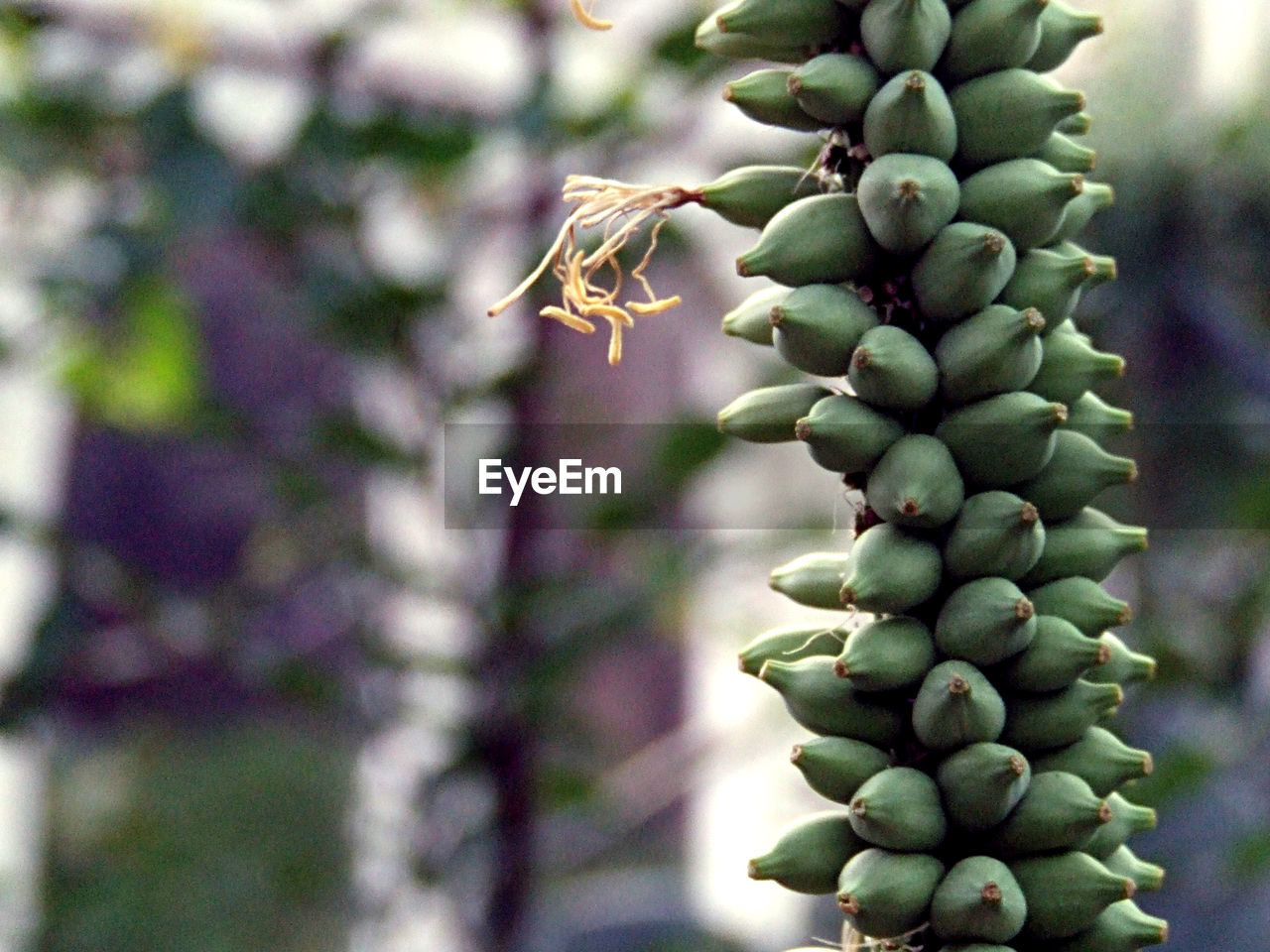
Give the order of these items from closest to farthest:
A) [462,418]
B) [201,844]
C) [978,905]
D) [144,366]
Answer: [978,905] < [462,418] < [144,366] < [201,844]

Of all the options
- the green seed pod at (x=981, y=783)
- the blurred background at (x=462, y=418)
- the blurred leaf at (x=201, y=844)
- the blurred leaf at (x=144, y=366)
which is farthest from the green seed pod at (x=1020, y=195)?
the blurred leaf at (x=201, y=844)

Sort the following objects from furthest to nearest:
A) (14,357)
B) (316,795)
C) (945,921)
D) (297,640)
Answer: (316,795) < (297,640) < (14,357) < (945,921)

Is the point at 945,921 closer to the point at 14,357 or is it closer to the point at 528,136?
the point at 528,136

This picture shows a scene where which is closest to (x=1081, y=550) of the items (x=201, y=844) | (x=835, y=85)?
(x=835, y=85)

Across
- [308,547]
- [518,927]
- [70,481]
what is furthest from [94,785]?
[518,927]

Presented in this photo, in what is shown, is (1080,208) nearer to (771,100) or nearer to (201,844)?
(771,100)

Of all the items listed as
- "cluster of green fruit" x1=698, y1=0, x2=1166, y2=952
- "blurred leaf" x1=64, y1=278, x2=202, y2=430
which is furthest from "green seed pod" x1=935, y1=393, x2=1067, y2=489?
"blurred leaf" x1=64, y1=278, x2=202, y2=430

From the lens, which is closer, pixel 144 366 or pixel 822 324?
pixel 822 324
